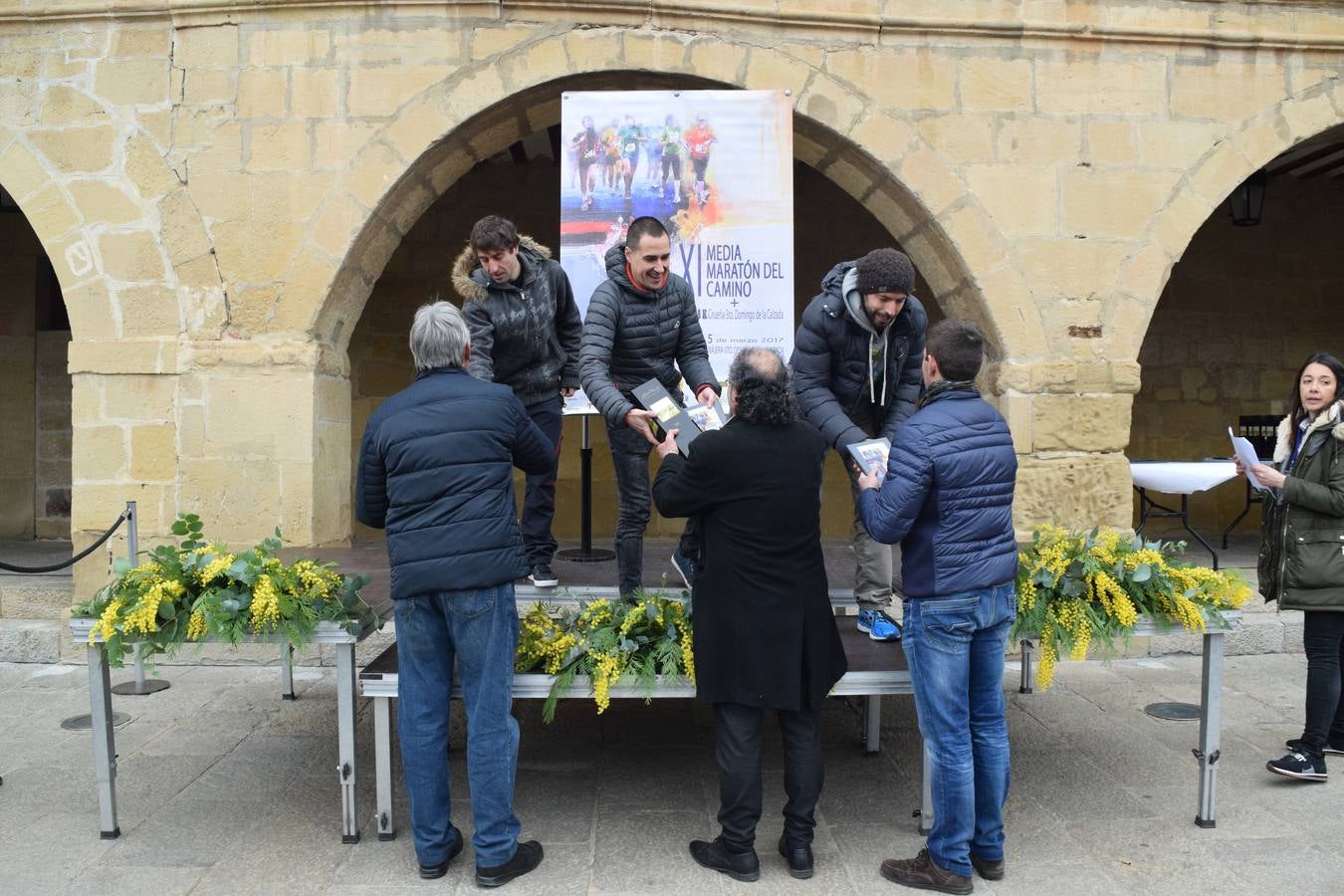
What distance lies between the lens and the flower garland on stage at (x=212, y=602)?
3137mm

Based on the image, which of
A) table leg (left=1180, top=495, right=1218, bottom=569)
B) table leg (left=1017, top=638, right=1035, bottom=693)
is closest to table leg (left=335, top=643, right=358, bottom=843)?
table leg (left=1017, top=638, right=1035, bottom=693)

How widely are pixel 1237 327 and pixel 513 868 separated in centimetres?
841

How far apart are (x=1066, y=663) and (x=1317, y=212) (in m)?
5.84

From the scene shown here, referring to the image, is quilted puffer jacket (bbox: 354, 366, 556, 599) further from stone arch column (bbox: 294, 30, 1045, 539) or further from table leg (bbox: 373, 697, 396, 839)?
stone arch column (bbox: 294, 30, 1045, 539)

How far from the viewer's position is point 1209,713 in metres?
3.45

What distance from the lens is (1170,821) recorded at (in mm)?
3461

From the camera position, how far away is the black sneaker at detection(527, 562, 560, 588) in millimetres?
4117

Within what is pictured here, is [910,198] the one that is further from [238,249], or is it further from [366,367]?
[366,367]

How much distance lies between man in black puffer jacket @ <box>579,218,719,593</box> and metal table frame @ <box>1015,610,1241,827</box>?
6.13 feet

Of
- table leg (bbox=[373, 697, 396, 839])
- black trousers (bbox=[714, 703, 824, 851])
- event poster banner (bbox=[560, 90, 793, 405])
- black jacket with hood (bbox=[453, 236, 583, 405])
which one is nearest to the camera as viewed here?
black trousers (bbox=[714, 703, 824, 851])

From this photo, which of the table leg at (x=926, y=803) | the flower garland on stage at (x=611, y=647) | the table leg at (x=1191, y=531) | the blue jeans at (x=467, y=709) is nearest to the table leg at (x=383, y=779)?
the blue jeans at (x=467, y=709)

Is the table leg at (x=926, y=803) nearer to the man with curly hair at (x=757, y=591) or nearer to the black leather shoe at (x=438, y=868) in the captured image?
the man with curly hair at (x=757, y=591)

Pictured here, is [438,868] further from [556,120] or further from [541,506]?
[556,120]

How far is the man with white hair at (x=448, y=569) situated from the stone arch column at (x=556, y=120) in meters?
2.82
